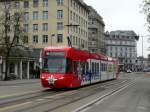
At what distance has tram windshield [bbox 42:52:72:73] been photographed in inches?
1214

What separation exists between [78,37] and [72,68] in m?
82.2

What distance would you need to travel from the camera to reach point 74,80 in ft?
107

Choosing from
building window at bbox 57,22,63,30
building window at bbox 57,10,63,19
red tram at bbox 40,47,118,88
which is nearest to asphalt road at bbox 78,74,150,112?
red tram at bbox 40,47,118,88

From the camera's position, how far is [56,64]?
31016mm

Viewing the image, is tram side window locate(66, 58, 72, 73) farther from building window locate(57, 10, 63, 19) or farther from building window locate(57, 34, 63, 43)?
building window locate(57, 10, 63, 19)

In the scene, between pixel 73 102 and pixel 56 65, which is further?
pixel 56 65

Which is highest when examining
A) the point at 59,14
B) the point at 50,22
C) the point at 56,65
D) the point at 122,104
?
the point at 59,14

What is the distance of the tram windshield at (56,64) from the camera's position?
30844 millimetres

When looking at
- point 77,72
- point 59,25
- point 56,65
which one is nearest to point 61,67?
point 56,65

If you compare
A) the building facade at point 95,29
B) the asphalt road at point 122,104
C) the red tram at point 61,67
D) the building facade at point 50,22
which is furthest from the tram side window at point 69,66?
the building facade at point 95,29

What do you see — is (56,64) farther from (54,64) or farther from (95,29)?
(95,29)

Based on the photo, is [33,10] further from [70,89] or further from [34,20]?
[70,89]

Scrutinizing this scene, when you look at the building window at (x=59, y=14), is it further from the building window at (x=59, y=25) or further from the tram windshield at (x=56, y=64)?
the tram windshield at (x=56, y=64)

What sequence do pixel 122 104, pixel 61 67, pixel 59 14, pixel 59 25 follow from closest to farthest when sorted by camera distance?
1. pixel 122 104
2. pixel 61 67
3. pixel 59 25
4. pixel 59 14
